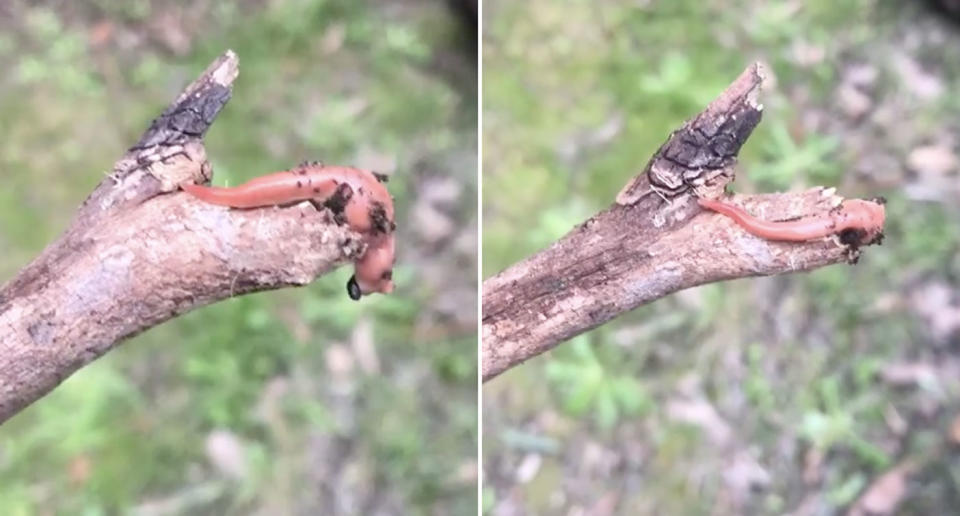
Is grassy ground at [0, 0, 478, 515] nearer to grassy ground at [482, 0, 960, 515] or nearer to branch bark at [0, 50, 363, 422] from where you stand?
grassy ground at [482, 0, 960, 515]

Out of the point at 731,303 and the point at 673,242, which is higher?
the point at 731,303

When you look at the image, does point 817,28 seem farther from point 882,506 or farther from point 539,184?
point 882,506

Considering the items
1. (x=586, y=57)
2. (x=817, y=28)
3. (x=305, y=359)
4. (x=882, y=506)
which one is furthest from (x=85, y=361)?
(x=817, y=28)

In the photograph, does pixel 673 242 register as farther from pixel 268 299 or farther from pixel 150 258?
pixel 268 299

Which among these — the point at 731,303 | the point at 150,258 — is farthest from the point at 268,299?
the point at 150,258

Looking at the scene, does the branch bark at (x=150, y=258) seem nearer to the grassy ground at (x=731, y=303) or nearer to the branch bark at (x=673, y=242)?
the branch bark at (x=673, y=242)

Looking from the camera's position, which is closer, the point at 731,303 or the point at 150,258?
the point at 150,258
